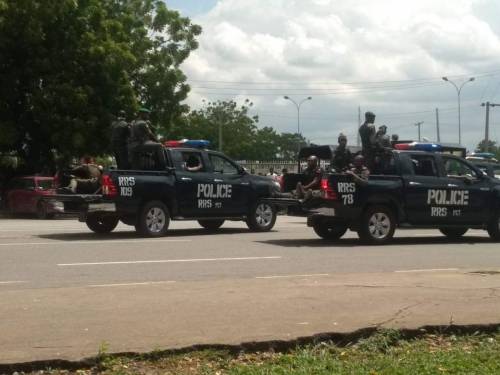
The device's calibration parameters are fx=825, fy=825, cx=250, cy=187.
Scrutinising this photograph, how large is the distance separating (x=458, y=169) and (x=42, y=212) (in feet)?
49.2

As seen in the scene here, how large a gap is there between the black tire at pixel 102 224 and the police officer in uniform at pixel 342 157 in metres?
4.82

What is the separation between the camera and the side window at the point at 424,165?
54.6 ft

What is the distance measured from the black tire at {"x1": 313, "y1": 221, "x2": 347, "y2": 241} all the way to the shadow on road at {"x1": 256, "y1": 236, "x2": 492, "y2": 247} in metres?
0.14

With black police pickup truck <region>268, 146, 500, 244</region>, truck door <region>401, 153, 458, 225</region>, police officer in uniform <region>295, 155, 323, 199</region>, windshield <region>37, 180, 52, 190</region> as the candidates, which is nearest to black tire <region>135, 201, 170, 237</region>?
black police pickup truck <region>268, 146, 500, 244</region>

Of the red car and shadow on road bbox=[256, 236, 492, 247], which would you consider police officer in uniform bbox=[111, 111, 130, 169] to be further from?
the red car

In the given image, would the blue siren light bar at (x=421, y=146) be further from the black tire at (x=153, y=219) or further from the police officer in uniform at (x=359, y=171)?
the black tire at (x=153, y=219)

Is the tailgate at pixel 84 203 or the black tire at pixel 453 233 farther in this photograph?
the black tire at pixel 453 233

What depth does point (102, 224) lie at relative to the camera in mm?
17969

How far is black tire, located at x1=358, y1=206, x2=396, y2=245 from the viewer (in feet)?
52.1

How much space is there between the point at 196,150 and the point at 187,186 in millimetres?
1002

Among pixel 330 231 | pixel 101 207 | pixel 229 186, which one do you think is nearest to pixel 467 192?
pixel 330 231

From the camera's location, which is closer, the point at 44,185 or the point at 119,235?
the point at 119,235

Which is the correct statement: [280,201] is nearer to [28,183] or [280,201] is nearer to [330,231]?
[330,231]

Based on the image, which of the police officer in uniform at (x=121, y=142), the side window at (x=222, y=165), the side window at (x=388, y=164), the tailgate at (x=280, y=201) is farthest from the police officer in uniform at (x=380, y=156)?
the police officer in uniform at (x=121, y=142)
